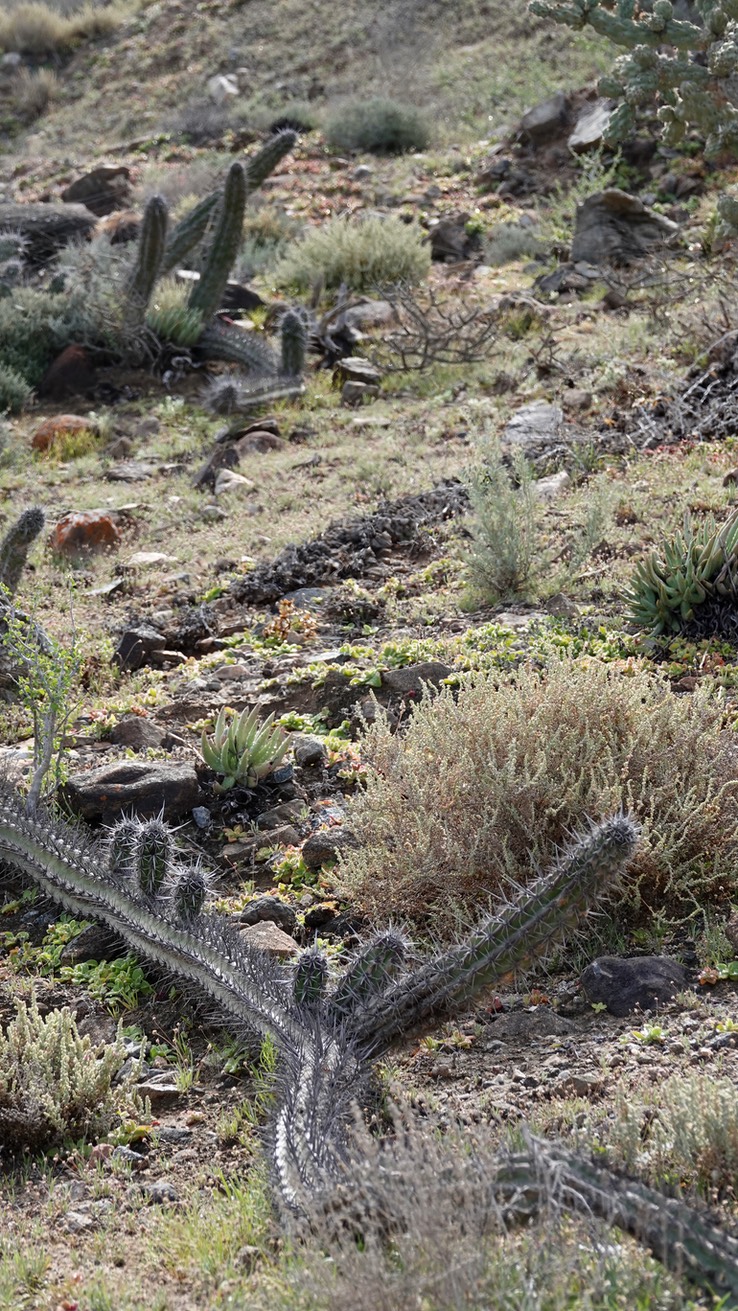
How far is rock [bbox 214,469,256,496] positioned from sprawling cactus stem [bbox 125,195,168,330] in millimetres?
3052

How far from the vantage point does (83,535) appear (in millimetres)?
7449

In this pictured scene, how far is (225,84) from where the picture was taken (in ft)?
67.7

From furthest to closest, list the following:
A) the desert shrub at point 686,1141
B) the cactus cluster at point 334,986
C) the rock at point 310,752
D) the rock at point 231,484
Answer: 1. the rock at point 231,484
2. the rock at point 310,752
3. the desert shrub at point 686,1141
4. the cactus cluster at point 334,986

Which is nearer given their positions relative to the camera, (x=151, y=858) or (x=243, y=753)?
(x=151, y=858)

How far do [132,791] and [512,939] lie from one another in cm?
186

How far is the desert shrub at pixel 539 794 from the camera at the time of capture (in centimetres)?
368

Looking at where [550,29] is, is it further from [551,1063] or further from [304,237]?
[551,1063]

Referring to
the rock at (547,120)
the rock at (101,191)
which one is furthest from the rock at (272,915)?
the rock at (101,191)

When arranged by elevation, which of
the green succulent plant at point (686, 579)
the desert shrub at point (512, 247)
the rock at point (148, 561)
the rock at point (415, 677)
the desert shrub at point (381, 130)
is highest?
the desert shrub at point (381, 130)

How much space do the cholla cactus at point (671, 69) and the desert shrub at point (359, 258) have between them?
6.01 m

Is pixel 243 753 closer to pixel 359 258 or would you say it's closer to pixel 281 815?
pixel 281 815

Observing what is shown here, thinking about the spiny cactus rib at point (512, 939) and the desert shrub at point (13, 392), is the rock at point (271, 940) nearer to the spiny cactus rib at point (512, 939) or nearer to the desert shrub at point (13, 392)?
the spiny cactus rib at point (512, 939)

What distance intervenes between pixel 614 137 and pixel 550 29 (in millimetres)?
14381

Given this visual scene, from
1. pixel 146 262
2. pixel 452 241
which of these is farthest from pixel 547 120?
pixel 146 262
